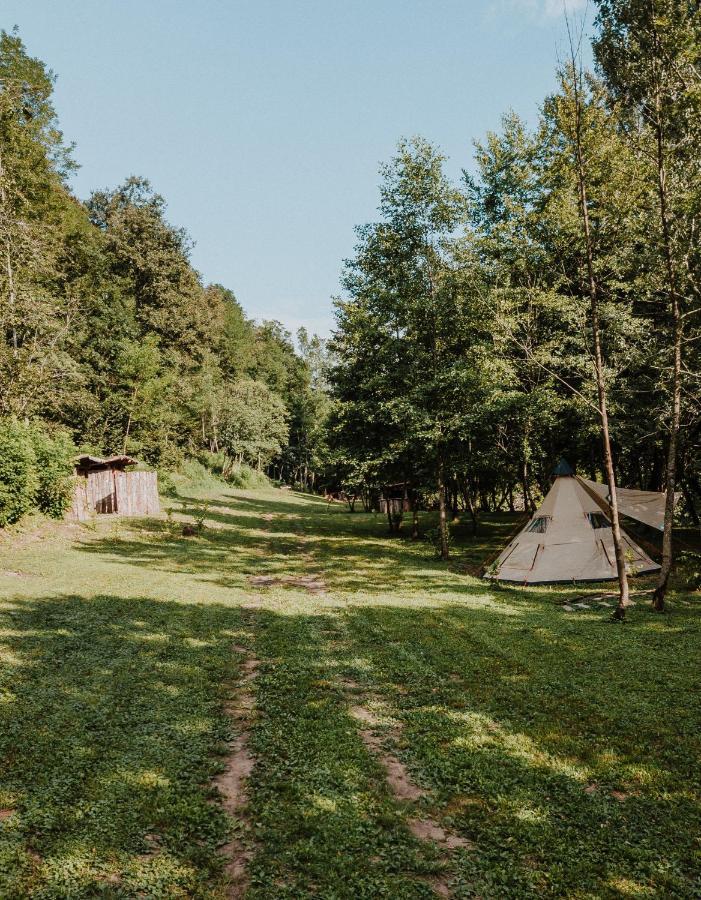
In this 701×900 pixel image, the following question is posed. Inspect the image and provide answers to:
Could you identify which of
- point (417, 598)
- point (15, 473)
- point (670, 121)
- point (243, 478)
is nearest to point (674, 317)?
point (670, 121)

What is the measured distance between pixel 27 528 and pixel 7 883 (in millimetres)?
17955

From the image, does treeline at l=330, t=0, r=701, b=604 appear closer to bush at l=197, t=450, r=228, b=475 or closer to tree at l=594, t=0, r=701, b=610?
tree at l=594, t=0, r=701, b=610

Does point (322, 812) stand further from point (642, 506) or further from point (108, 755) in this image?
point (642, 506)

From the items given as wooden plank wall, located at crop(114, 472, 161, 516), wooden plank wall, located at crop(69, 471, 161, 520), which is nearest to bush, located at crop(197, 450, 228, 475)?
wooden plank wall, located at crop(114, 472, 161, 516)

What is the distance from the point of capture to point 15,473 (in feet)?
59.4

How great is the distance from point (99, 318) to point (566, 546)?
115 feet

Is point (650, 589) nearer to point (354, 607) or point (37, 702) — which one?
point (354, 607)

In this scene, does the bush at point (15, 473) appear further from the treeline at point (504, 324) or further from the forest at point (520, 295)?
the treeline at point (504, 324)

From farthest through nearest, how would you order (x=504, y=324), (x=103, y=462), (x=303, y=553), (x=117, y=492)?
(x=103, y=462)
(x=117, y=492)
(x=303, y=553)
(x=504, y=324)

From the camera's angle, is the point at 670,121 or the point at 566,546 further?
the point at 566,546

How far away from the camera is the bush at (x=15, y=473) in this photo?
696 inches

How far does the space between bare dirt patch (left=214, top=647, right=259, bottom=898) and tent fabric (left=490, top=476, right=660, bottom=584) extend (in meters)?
10.2

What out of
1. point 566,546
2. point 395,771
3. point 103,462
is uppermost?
point 103,462

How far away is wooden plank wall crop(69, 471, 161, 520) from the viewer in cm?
2598
